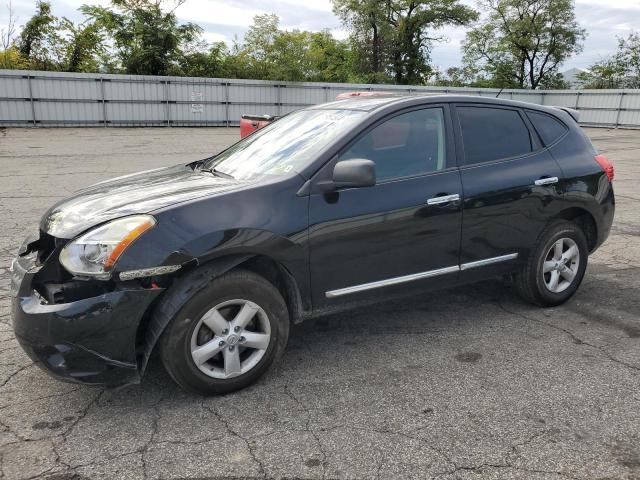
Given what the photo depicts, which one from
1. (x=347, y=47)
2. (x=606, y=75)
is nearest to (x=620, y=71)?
(x=606, y=75)

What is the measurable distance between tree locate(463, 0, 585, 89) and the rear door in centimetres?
4152

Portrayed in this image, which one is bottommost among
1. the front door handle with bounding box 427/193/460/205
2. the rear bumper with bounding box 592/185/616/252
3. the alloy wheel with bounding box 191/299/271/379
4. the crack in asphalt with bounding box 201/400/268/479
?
the crack in asphalt with bounding box 201/400/268/479

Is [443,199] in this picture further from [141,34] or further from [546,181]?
[141,34]

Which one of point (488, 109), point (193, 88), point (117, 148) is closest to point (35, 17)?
point (193, 88)

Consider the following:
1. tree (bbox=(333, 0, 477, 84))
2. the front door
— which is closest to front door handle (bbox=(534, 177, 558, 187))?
the front door

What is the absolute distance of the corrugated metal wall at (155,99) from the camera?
21125 millimetres

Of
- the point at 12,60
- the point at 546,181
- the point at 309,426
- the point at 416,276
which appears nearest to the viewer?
the point at 309,426

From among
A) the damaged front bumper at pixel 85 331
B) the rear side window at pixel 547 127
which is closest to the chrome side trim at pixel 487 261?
the rear side window at pixel 547 127

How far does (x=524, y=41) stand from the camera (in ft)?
138

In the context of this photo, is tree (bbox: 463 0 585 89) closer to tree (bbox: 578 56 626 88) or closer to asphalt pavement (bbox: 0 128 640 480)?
tree (bbox: 578 56 626 88)

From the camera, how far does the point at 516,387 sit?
10.4 ft

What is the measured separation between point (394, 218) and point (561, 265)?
180 centimetres

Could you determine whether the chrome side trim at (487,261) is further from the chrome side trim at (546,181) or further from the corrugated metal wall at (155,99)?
the corrugated metal wall at (155,99)

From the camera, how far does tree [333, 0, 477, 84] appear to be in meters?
40.6
